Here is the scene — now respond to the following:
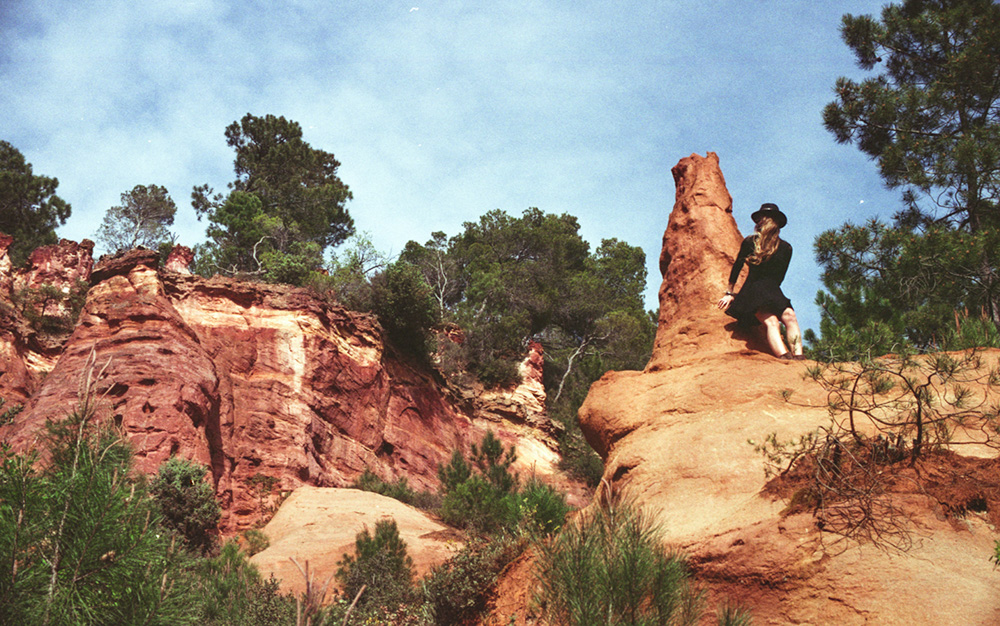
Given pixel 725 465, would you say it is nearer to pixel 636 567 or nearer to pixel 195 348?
pixel 636 567

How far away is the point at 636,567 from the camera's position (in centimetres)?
556

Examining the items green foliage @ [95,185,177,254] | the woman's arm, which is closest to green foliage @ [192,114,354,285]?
green foliage @ [95,185,177,254]

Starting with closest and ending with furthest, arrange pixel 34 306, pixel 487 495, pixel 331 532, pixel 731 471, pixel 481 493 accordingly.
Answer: pixel 731 471
pixel 331 532
pixel 487 495
pixel 481 493
pixel 34 306

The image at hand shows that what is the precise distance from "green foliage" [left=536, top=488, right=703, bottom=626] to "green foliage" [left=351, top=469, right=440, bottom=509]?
44.9ft

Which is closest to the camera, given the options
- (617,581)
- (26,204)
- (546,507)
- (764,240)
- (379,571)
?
(617,581)

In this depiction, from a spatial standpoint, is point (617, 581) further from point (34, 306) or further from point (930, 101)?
point (34, 306)

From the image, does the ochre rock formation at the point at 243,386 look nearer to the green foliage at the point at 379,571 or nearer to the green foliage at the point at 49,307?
the green foliage at the point at 49,307

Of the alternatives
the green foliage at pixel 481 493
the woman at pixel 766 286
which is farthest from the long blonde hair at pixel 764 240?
the green foliage at pixel 481 493

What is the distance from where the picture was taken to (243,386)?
1995cm

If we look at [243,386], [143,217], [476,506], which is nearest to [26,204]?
[143,217]

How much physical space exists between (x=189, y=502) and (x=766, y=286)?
11.2m

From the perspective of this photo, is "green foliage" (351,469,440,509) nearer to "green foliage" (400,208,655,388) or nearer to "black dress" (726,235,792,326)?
"green foliage" (400,208,655,388)

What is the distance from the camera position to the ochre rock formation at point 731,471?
538 cm

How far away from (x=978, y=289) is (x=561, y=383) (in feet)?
67.3
